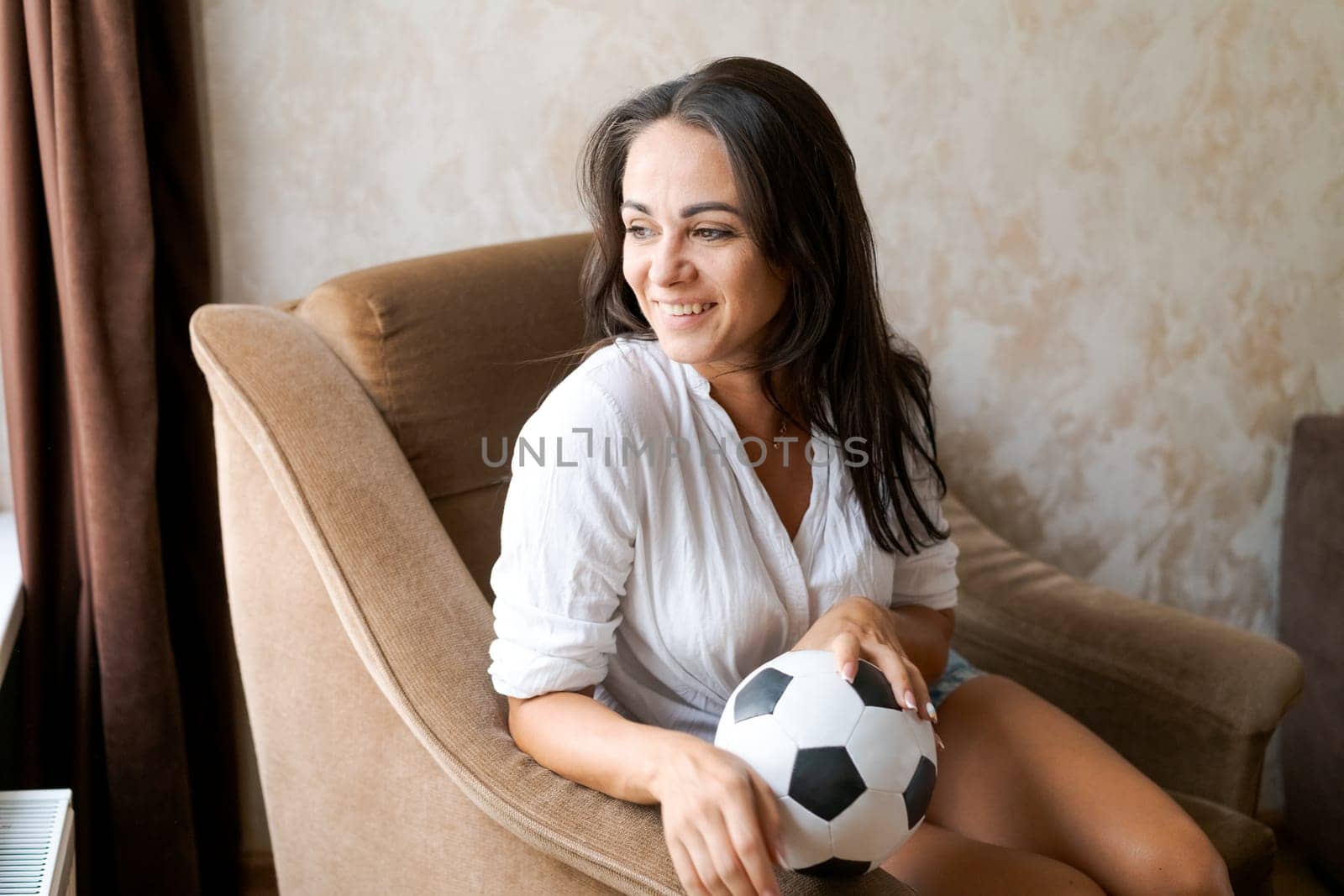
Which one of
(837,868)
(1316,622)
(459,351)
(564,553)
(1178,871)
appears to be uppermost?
(459,351)

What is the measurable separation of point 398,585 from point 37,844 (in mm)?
416

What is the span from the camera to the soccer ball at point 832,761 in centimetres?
95

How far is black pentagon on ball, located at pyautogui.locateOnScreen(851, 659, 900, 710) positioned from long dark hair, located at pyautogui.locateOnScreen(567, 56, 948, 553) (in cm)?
32

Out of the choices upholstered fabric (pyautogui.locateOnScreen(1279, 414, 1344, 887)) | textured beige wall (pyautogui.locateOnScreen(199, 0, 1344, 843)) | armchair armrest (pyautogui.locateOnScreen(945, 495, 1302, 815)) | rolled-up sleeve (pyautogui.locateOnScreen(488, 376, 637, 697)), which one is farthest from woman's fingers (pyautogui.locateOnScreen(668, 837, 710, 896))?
upholstered fabric (pyautogui.locateOnScreen(1279, 414, 1344, 887))

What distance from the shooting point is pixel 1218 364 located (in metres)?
2.13

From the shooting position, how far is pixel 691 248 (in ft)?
3.80

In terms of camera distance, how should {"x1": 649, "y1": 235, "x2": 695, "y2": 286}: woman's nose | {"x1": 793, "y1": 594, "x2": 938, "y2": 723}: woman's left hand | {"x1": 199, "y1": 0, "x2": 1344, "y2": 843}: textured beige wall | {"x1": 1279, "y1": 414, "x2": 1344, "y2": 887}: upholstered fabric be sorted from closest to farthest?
{"x1": 793, "y1": 594, "x2": 938, "y2": 723}: woman's left hand, {"x1": 649, "y1": 235, "x2": 695, "y2": 286}: woman's nose, {"x1": 199, "y1": 0, "x2": 1344, "y2": 843}: textured beige wall, {"x1": 1279, "y1": 414, "x2": 1344, "y2": 887}: upholstered fabric

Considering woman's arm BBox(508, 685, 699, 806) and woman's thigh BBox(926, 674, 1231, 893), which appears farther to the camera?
woman's thigh BBox(926, 674, 1231, 893)

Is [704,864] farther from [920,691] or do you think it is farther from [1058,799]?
[1058,799]

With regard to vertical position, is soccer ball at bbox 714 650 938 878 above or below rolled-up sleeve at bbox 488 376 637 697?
below

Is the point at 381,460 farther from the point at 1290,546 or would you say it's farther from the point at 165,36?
the point at 1290,546

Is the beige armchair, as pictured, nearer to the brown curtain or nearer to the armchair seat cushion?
the armchair seat cushion

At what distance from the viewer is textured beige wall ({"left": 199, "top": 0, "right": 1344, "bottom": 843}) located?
1.76 m

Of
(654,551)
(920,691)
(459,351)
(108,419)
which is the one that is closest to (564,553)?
(654,551)
